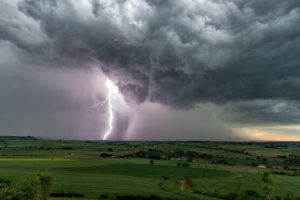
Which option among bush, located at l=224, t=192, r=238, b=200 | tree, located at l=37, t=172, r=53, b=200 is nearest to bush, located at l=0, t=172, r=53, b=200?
tree, located at l=37, t=172, r=53, b=200

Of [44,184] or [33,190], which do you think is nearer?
[33,190]

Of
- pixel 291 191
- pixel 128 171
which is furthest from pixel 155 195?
pixel 291 191

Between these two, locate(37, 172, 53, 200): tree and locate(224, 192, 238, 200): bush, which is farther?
locate(224, 192, 238, 200): bush

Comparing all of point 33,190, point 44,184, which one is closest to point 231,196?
point 44,184

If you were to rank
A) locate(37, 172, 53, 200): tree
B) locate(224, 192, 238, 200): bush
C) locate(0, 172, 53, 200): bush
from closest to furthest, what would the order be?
locate(0, 172, 53, 200): bush → locate(37, 172, 53, 200): tree → locate(224, 192, 238, 200): bush

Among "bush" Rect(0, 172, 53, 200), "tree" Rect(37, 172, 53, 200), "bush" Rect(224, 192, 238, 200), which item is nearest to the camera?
"bush" Rect(0, 172, 53, 200)

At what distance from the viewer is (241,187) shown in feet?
292

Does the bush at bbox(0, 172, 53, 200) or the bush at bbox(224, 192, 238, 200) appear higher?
the bush at bbox(0, 172, 53, 200)

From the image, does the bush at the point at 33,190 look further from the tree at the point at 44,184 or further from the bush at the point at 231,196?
the bush at the point at 231,196

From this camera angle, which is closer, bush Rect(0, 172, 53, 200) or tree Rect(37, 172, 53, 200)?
bush Rect(0, 172, 53, 200)

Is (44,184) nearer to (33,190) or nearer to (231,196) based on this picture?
(33,190)

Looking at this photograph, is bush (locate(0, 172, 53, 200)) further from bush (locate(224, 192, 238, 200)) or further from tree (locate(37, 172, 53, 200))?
bush (locate(224, 192, 238, 200))

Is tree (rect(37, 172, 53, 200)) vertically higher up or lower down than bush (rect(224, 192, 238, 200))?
higher up

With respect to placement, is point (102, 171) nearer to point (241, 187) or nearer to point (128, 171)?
point (128, 171)
